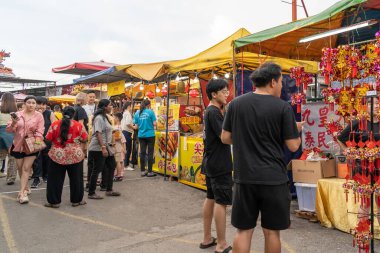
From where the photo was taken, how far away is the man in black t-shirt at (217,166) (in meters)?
3.46


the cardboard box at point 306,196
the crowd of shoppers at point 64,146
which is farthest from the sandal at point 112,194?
the cardboard box at point 306,196

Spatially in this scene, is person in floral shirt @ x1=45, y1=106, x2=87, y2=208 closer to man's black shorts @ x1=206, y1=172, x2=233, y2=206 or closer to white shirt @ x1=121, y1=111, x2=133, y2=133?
man's black shorts @ x1=206, y1=172, x2=233, y2=206

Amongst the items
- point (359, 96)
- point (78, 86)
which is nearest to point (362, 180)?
point (359, 96)

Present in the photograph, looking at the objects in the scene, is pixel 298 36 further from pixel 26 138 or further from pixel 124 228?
pixel 26 138

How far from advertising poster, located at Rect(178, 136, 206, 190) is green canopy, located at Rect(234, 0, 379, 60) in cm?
216

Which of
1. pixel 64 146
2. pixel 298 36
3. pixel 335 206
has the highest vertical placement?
pixel 298 36

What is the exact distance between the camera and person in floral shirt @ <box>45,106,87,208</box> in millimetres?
5172

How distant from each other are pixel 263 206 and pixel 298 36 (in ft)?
15.3

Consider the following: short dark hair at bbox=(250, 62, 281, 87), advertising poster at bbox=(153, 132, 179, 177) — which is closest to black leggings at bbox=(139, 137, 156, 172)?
advertising poster at bbox=(153, 132, 179, 177)

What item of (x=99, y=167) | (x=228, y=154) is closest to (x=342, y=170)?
(x=228, y=154)

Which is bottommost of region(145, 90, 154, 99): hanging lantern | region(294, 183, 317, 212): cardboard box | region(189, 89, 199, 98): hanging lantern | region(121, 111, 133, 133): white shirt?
region(294, 183, 317, 212): cardboard box

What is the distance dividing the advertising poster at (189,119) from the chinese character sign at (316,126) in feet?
9.18

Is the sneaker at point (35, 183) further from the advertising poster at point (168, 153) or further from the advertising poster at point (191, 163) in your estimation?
the advertising poster at point (191, 163)

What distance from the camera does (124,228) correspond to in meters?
4.58
